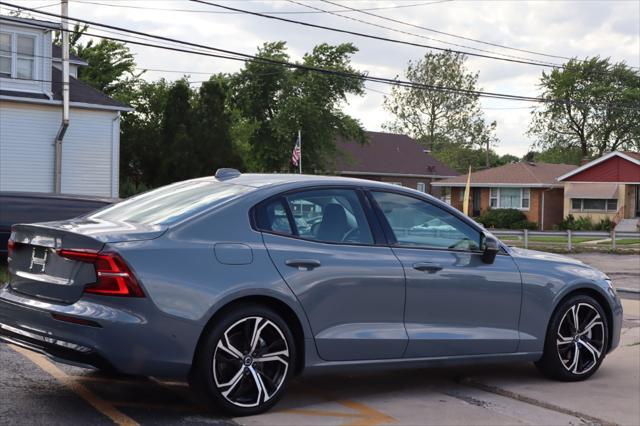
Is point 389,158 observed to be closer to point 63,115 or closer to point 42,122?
point 42,122

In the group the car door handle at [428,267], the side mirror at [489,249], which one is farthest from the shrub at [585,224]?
the car door handle at [428,267]

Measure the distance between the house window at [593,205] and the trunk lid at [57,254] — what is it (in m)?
51.1

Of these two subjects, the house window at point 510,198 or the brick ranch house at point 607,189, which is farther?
the house window at point 510,198

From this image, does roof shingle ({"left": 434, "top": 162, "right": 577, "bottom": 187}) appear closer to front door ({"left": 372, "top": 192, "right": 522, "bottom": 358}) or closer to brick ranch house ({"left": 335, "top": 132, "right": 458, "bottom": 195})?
brick ranch house ({"left": 335, "top": 132, "right": 458, "bottom": 195})

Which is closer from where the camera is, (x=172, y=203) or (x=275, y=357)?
(x=275, y=357)

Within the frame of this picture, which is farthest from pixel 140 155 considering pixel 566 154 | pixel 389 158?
pixel 566 154

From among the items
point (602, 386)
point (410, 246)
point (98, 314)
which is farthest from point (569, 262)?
point (98, 314)

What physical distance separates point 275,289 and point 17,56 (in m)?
26.8

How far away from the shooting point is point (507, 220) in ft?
182

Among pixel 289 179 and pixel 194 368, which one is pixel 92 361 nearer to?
pixel 194 368

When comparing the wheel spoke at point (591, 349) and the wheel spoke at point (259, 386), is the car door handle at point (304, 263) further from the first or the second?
the wheel spoke at point (591, 349)

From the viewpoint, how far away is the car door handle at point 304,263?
5.67 m

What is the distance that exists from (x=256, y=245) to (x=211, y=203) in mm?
438

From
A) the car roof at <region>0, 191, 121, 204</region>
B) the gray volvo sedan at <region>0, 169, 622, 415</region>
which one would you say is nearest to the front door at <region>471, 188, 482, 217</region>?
the car roof at <region>0, 191, 121, 204</region>
